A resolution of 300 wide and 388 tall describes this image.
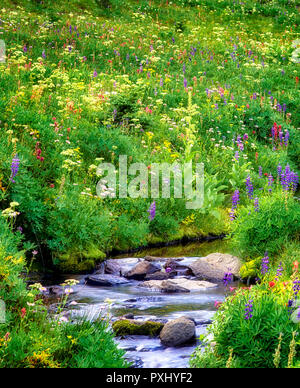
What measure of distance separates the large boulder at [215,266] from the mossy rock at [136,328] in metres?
2.48

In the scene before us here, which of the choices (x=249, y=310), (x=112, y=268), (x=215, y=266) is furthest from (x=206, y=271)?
(x=249, y=310)

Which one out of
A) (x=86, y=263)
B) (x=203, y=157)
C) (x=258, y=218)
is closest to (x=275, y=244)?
(x=258, y=218)

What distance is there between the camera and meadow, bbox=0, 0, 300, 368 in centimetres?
529

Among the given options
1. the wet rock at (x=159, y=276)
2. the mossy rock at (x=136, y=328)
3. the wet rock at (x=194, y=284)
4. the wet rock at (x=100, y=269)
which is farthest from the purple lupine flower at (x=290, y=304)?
the wet rock at (x=100, y=269)

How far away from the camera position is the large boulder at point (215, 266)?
888 cm

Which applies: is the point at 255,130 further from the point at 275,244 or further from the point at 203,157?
the point at 275,244

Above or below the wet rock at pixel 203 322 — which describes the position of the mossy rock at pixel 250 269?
above

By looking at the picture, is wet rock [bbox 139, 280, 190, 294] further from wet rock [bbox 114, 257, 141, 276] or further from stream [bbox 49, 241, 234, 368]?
wet rock [bbox 114, 257, 141, 276]

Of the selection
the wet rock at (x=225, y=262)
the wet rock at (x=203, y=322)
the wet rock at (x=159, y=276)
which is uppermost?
the wet rock at (x=225, y=262)

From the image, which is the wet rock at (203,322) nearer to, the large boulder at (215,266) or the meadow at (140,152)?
the meadow at (140,152)

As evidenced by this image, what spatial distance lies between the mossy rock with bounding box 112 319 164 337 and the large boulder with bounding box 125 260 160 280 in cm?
229

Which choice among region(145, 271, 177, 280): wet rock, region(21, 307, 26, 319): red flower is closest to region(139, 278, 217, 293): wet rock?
region(145, 271, 177, 280): wet rock

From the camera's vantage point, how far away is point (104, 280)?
336 inches

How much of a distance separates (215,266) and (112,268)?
67.2 inches
